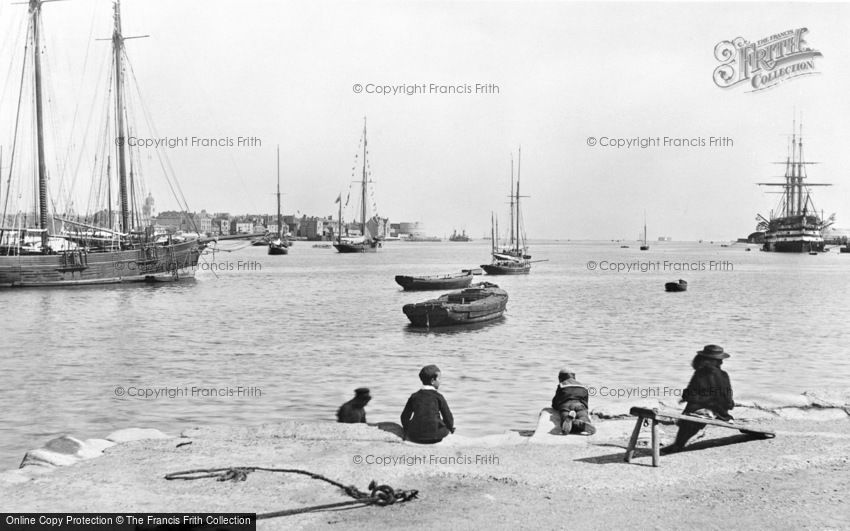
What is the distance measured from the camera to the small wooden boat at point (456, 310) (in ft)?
107

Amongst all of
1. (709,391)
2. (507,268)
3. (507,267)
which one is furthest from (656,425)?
(507,268)

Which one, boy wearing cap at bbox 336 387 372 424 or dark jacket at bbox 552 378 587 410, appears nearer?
dark jacket at bbox 552 378 587 410

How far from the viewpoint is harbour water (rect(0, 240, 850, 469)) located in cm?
1752

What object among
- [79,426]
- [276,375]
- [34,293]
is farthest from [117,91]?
[79,426]

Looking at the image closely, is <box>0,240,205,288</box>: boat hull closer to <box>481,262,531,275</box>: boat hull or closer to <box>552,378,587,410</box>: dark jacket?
<box>481,262,531,275</box>: boat hull

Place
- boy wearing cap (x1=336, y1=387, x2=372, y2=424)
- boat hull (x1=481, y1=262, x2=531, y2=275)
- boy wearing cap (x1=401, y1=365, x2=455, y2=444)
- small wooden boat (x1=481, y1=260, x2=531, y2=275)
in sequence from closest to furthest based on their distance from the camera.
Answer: boy wearing cap (x1=401, y1=365, x2=455, y2=444) → boy wearing cap (x1=336, y1=387, x2=372, y2=424) → boat hull (x1=481, y1=262, x2=531, y2=275) → small wooden boat (x1=481, y1=260, x2=531, y2=275)

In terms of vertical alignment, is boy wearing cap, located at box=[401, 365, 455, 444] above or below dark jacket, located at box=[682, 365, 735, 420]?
below

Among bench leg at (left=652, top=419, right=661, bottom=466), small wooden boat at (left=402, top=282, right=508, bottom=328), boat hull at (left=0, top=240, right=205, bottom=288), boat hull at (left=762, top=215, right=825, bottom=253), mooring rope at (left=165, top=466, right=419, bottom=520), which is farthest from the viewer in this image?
boat hull at (left=762, top=215, right=825, bottom=253)

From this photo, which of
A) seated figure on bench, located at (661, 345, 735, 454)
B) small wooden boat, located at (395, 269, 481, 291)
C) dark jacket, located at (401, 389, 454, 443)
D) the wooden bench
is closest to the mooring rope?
dark jacket, located at (401, 389, 454, 443)

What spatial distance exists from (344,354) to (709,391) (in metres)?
18.4

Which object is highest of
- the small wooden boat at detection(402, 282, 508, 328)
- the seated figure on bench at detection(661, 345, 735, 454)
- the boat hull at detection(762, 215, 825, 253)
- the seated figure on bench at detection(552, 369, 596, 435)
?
the boat hull at detection(762, 215, 825, 253)

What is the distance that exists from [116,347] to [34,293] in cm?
2730

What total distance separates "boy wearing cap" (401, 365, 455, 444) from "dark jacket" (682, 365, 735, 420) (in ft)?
11.3

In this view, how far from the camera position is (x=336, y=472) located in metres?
9.22
